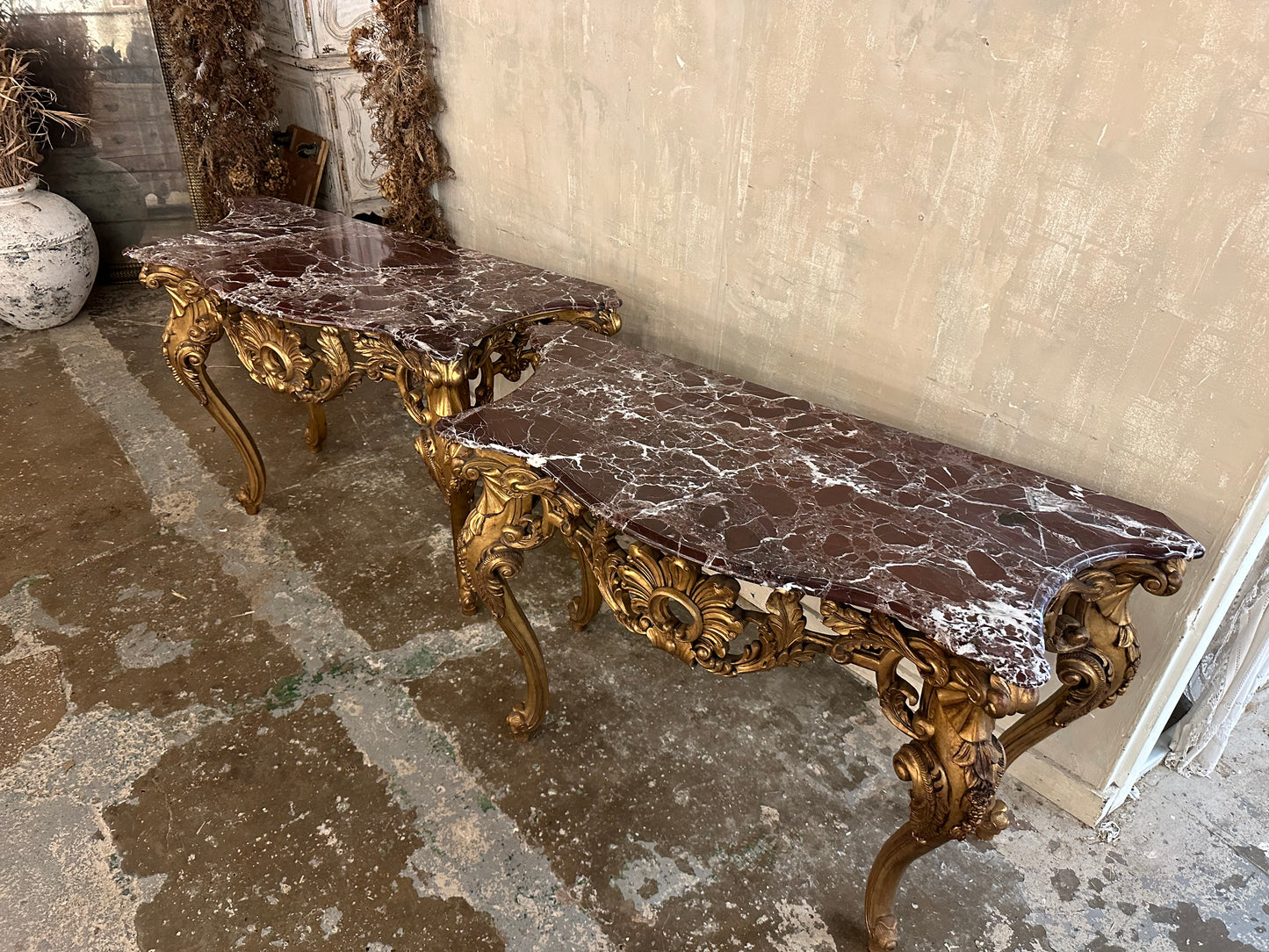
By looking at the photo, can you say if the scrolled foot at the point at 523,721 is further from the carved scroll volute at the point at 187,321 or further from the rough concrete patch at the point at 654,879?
the carved scroll volute at the point at 187,321

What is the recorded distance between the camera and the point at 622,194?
2.28 meters

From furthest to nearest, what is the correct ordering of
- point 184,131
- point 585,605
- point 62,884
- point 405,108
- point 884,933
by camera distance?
1. point 184,131
2. point 405,108
3. point 585,605
4. point 62,884
5. point 884,933

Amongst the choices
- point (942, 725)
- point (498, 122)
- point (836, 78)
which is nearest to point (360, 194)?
point (498, 122)

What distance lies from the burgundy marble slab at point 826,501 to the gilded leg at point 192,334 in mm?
1170

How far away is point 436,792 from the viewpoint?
6.14ft

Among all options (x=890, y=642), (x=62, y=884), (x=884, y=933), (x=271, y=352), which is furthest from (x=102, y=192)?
(x=884, y=933)

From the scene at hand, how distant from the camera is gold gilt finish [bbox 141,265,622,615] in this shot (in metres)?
2.02

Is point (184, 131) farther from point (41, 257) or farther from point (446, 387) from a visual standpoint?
point (446, 387)

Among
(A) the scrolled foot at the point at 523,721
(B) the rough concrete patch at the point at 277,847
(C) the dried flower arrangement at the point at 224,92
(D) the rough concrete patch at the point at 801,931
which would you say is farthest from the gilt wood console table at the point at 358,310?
(C) the dried flower arrangement at the point at 224,92

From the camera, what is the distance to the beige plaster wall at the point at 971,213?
133cm

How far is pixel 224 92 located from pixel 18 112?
0.84m

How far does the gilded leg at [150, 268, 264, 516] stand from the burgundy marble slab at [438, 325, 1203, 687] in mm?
1170

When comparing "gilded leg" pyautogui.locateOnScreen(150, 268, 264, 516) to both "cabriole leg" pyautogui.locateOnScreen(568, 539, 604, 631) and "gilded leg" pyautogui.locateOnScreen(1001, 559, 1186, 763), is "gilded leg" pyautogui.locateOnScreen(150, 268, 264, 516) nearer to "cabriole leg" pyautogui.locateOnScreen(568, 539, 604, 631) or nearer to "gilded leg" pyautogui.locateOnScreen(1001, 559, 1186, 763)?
"cabriole leg" pyautogui.locateOnScreen(568, 539, 604, 631)

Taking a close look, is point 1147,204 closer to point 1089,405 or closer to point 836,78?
point 1089,405
